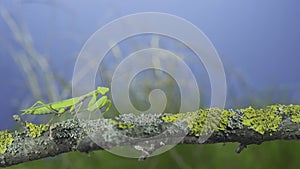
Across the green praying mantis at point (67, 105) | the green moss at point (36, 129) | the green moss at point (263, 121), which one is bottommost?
the green moss at point (263, 121)

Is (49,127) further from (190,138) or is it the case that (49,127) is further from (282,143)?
(282,143)

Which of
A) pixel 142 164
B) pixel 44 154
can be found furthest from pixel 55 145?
pixel 142 164

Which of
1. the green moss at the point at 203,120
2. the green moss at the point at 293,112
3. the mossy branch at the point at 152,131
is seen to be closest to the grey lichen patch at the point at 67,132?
the mossy branch at the point at 152,131

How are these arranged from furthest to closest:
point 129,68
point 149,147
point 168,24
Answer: point 129,68
point 168,24
point 149,147

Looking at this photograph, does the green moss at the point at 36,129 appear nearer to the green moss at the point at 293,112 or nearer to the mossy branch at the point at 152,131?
the mossy branch at the point at 152,131

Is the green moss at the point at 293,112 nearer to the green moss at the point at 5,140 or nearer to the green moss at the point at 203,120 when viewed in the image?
the green moss at the point at 203,120

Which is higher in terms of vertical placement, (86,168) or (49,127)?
(49,127)

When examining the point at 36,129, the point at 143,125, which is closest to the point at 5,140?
the point at 36,129

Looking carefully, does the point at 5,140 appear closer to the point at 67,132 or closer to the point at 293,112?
the point at 67,132

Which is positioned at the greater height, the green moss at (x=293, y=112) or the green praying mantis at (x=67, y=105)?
the green praying mantis at (x=67, y=105)
